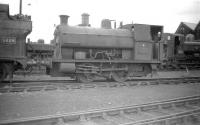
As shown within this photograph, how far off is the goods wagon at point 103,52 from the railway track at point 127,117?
5.79m

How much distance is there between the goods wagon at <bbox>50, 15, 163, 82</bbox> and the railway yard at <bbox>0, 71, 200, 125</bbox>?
1264mm

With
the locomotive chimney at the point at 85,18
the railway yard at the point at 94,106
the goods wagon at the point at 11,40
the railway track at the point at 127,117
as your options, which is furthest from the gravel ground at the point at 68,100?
the locomotive chimney at the point at 85,18

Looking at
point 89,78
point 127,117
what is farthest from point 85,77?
point 127,117

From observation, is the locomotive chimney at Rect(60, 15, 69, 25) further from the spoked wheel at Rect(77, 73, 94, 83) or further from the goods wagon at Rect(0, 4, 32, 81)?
the spoked wheel at Rect(77, 73, 94, 83)

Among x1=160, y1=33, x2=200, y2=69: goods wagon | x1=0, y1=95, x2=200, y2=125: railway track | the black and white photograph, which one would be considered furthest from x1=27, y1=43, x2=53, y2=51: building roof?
x1=160, y1=33, x2=200, y2=69: goods wagon

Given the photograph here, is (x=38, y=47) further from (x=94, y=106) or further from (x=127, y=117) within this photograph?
(x=127, y=117)

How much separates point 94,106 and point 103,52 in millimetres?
6008

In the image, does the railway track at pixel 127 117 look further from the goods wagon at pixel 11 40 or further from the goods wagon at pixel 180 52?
the goods wagon at pixel 180 52

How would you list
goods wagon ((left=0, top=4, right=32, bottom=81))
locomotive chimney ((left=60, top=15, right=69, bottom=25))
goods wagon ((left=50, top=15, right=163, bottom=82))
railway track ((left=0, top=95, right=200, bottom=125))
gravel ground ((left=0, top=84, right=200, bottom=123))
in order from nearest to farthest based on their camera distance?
railway track ((left=0, top=95, right=200, bottom=125))
gravel ground ((left=0, top=84, right=200, bottom=123))
goods wagon ((left=0, top=4, right=32, bottom=81))
goods wagon ((left=50, top=15, right=163, bottom=82))
locomotive chimney ((left=60, top=15, right=69, bottom=25))

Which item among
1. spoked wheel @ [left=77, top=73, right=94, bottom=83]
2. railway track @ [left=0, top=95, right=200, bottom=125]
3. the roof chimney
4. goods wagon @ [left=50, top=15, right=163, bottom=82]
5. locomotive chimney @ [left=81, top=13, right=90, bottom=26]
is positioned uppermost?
locomotive chimney @ [left=81, top=13, right=90, bottom=26]

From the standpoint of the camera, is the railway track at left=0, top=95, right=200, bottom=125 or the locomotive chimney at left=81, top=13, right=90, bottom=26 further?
the locomotive chimney at left=81, top=13, right=90, bottom=26

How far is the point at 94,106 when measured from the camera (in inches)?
315

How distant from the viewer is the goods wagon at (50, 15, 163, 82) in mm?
12727

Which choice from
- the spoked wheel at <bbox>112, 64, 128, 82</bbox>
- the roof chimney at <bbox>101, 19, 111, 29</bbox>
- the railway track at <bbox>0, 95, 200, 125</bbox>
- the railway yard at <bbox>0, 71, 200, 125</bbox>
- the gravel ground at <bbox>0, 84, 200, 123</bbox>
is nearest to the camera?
the railway track at <bbox>0, 95, 200, 125</bbox>
